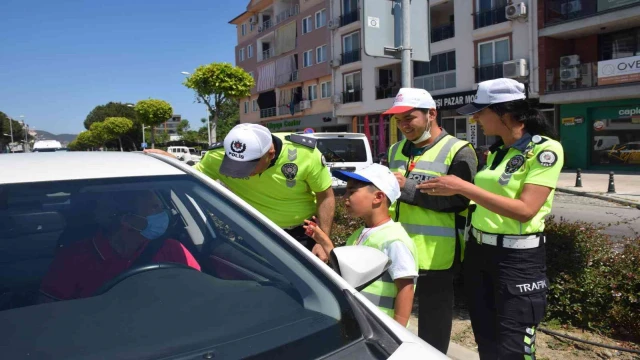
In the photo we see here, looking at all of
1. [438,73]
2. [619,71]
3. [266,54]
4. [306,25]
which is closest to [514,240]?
[619,71]

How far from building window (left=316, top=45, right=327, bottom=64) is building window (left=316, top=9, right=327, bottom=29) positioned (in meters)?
1.62

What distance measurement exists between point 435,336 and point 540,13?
895 inches

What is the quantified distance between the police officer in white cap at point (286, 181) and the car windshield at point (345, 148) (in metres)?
7.71

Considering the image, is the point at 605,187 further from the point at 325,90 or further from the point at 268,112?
the point at 268,112

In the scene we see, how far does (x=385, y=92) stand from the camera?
3095cm

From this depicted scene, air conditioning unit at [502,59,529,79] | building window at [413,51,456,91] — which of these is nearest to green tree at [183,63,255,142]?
building window at [413,51,456,91]

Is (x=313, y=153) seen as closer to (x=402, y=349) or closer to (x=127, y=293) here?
(x=127, y=293)

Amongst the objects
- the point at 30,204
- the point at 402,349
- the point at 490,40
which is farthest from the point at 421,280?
the point at 490,40

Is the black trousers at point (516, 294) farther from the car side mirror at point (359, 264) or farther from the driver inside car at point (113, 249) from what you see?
the driver inside car at point (113, 249)

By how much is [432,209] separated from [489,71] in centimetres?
2328

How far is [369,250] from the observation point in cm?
200

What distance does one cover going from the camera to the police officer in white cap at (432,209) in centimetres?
274

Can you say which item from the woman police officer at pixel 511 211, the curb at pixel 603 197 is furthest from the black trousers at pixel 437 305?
the curb at pixel 603 197

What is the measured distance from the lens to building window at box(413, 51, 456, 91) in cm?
2625
